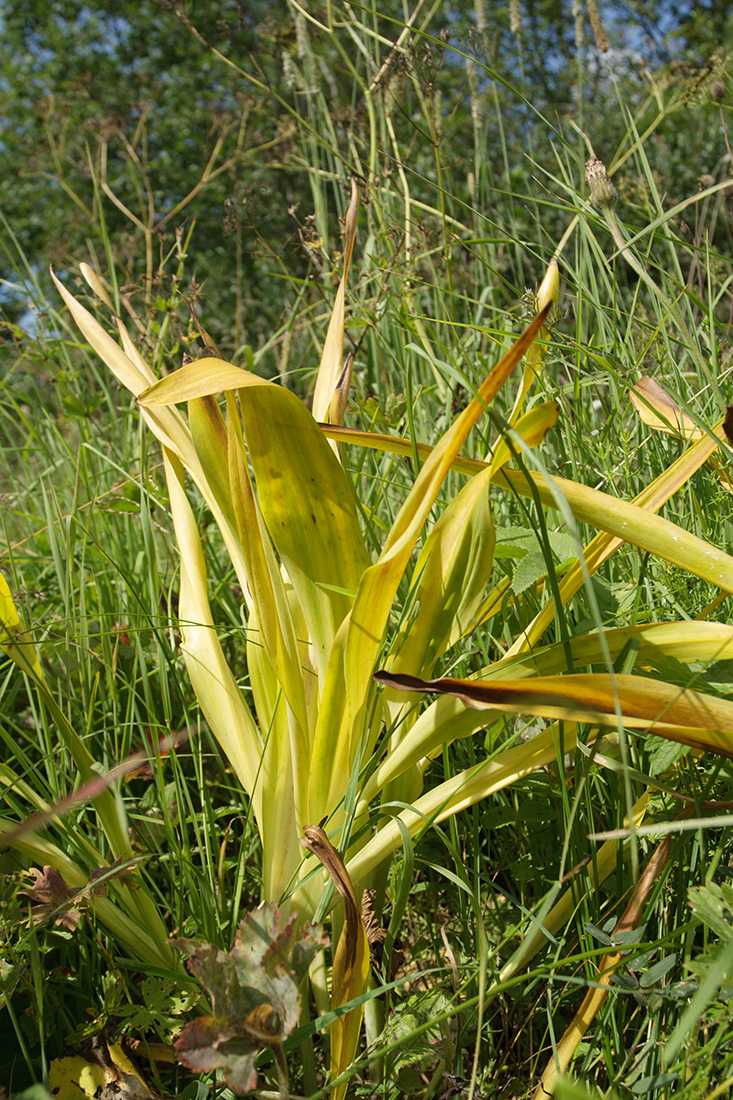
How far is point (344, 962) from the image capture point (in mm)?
577

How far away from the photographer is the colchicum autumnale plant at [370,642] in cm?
58

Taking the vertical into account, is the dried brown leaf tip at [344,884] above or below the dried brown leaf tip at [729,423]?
below

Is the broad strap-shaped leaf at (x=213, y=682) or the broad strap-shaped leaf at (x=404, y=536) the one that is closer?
the broad strap-shaped leaf at (x=404, y=536)

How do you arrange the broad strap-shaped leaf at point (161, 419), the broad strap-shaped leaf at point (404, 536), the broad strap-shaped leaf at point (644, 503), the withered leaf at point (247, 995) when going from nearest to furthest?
the withered leaf at point (247, 995) < the broad strap-shaped leaf at point (404, 536) < the broad strap-shaped leaf at point (644, 503) < the broad strap-shaped leaf at point (161, 419)

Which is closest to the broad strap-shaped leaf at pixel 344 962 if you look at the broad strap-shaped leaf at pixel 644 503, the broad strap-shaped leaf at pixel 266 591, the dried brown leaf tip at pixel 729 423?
the broad strap-shaped leaf at pixel 266 591

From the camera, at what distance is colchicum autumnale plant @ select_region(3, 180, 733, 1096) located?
1.89 feet

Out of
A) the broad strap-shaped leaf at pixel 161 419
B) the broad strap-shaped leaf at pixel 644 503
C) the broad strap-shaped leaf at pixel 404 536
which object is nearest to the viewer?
the broad strap-shaped leaf at pixel 404 536

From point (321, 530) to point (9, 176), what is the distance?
10644 mm

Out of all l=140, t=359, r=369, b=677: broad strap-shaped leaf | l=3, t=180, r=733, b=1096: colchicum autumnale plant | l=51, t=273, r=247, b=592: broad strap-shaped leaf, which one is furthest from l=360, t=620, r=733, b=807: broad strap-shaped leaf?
l=51, t=273, r=247, b=592: broad strap-shaped leaf

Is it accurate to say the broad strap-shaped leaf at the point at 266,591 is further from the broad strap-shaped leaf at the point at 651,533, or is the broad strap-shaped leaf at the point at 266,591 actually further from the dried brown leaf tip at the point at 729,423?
the dried brown leaf tip at the point at 729,423

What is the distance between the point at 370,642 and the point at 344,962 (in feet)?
0.81

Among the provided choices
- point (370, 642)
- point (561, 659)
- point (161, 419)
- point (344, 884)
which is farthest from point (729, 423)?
point (161, 419)

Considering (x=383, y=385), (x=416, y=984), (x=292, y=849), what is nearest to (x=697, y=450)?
(x=292, y=849)

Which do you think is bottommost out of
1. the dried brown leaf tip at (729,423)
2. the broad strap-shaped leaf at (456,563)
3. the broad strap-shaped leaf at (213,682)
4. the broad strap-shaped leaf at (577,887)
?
the broad strap-shaped leaf at (577,887)
